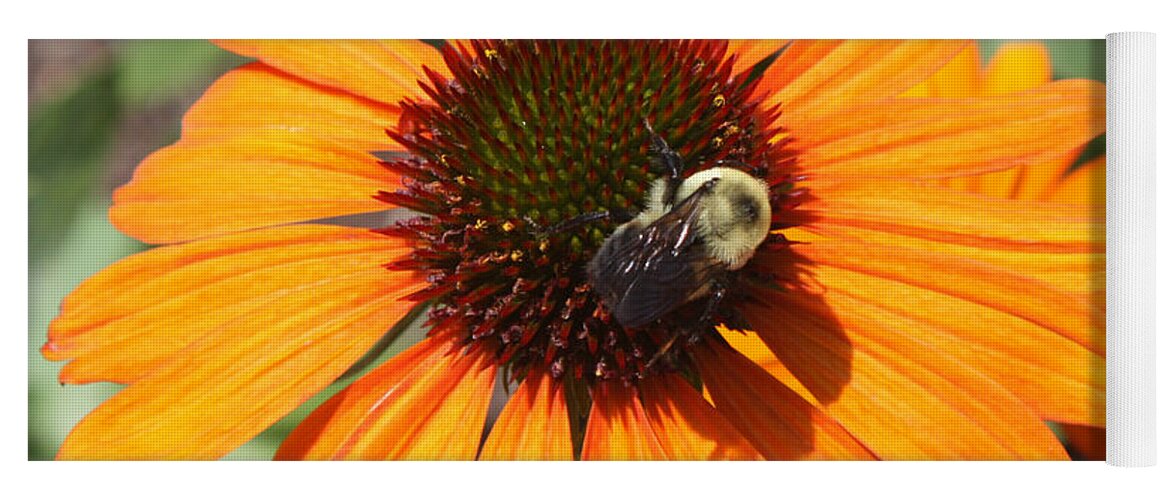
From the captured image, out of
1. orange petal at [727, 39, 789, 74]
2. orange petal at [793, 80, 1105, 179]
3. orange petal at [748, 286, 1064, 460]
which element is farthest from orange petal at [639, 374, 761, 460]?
orange petal at [727, 39, 789, 74]

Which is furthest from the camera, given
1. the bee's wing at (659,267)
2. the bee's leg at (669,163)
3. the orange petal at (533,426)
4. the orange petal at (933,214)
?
the orange petal at (933,214)

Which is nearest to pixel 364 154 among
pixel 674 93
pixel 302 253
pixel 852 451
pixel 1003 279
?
pixel 302 253

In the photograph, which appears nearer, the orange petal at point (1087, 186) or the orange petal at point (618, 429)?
the orange petal at point (618, 429)

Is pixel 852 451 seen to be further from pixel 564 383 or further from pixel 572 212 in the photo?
pixel 572 212

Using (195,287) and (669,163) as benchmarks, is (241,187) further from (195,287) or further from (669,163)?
(669,163)

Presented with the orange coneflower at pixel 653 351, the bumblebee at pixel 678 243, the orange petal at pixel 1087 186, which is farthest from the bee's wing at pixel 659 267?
the orange petal at pixel 1087 186

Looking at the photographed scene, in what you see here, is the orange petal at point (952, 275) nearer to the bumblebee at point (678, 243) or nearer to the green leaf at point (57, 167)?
the bumblebee at point (678, 243)
